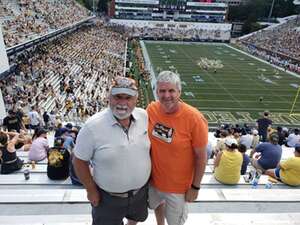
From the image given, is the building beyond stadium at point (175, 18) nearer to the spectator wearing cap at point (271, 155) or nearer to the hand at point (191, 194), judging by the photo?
the spectator wearing cap at point (271, 155)

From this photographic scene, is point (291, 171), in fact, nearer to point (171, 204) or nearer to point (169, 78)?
point (171, 204)

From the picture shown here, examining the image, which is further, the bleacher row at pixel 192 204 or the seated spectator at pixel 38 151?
the seated spectator at pixel 38 151

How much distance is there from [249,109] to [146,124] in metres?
23.3

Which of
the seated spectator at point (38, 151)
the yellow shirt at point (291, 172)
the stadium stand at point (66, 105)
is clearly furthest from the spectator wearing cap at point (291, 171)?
the seated spectator at point (38, 151)

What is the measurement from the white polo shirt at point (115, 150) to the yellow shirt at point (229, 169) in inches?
89.2

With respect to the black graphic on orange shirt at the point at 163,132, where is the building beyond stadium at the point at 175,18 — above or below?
below

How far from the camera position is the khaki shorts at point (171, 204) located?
119 inches

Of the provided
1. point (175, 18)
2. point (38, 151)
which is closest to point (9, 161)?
point (38, 151)

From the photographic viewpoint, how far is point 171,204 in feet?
9.98

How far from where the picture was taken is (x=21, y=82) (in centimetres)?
2017

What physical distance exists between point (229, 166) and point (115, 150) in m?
2.70

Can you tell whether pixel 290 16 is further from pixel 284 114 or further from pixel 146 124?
pixel 146 124

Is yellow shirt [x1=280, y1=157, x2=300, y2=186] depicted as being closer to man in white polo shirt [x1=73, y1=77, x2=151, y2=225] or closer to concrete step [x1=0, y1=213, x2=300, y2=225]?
concrete step [x1=0, y1=213, x2=300, y2=225]

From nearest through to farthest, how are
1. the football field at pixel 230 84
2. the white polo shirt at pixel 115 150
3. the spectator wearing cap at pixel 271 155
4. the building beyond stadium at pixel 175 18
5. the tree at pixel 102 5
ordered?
1. the white polo shirt at pixel 115 150
2. the spectator wearing cap at pixel 271 155
3. the football field at pixel 230 84
4. the building beyond stadium at pixel 175 18
5. the tree at pixel 102 5
